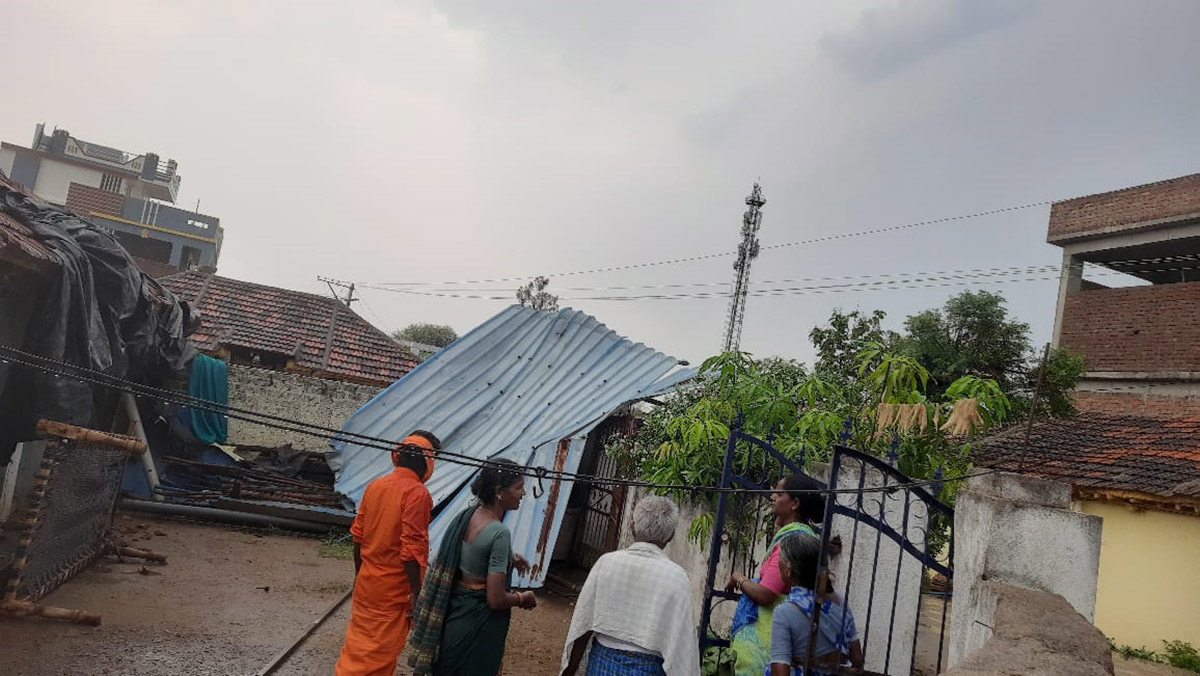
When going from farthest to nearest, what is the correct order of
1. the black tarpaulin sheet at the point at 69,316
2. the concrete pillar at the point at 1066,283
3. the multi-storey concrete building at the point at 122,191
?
1. the multi-storey concrete building at the point at 122,191
2. the concrete pillar at the point at 1066,283
3. the black tarpaulin sheet at the point at 69,316

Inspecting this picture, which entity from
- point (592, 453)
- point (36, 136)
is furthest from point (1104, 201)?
point (36, 136)

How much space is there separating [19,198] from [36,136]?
39.2m

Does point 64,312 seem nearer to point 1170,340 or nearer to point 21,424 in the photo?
point 21,424

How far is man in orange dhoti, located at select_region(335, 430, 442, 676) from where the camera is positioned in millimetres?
4355

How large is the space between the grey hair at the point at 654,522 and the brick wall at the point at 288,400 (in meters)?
10.9

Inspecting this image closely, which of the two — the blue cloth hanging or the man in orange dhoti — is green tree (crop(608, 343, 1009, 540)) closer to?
the man in orange dhoti

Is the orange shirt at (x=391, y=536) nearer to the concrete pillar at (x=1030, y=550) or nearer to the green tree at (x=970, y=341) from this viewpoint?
the concrete pillar at (x=1030, y=550)

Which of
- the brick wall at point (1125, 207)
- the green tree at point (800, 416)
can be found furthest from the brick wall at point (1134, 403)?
the green tree at point (800, 416)

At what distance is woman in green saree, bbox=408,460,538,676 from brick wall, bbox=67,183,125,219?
3866 centimetres

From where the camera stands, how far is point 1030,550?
3719 mm

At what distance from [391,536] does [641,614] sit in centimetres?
174

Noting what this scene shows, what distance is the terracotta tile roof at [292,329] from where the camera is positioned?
1446 centimetres

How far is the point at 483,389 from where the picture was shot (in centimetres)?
1133

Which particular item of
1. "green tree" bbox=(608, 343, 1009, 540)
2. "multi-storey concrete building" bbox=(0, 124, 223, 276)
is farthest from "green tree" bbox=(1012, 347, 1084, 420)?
"multi-storey concrete building" bbox=(0, 124, 223, 276)
